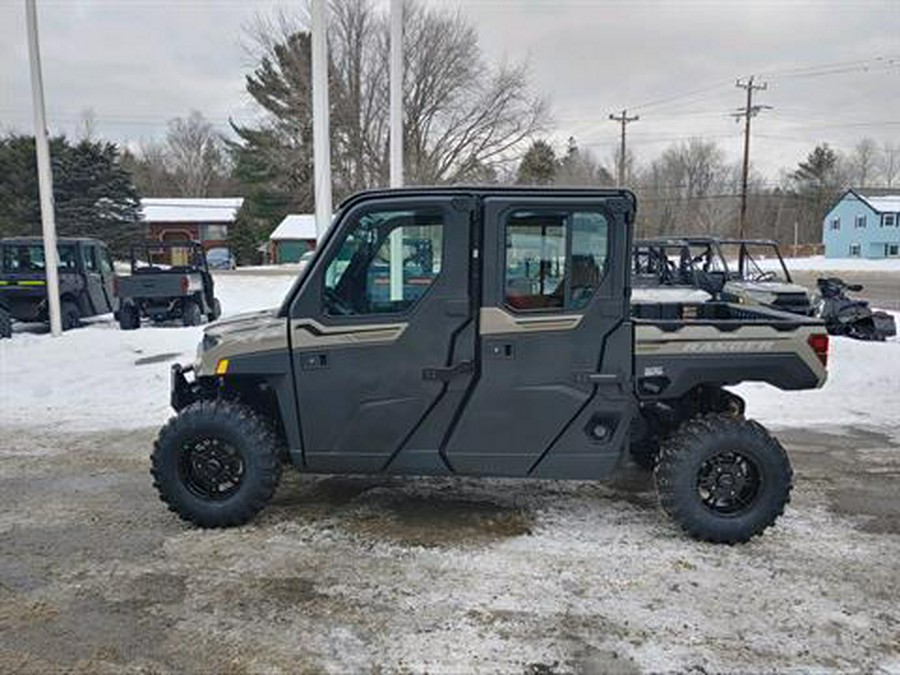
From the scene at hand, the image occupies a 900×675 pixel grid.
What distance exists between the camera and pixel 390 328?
4328 mm

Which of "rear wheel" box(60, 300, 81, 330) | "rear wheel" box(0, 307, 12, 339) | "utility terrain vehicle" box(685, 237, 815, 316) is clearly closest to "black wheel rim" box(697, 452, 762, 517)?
"utility terrain vehicle" box(685, 237, 815, 316)

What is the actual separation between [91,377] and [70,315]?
6.12m

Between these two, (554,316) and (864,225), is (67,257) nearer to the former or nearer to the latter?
(554,316)

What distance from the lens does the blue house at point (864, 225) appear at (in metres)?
61.5

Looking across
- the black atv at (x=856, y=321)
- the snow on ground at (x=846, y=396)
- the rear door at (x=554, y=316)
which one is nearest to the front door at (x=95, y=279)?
the snow on ground at (x=846, y=396)

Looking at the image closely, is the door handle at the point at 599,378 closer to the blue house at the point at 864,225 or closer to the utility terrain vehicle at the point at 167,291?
the utility terrain vehicle at the point at 167,291

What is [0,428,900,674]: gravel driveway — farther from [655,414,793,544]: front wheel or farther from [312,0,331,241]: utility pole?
[312,0,331,241]: utility pole

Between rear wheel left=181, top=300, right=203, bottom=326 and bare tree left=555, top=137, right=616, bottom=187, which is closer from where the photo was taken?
rear wheel left=181, top=300, right=203, bottom=326

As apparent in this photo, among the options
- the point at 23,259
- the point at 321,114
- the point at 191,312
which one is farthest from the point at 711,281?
the point at 23,259

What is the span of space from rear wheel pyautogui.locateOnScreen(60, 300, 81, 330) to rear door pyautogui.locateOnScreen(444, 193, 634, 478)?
41.3 feet

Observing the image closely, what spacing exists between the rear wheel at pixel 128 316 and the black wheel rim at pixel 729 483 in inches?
509

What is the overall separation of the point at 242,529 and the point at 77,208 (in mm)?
42205

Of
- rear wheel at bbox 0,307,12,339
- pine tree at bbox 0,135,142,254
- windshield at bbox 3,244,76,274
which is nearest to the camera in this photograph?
rear wheel at bbox 0,307,12,339

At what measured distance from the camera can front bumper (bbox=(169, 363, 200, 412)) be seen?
5.03m
